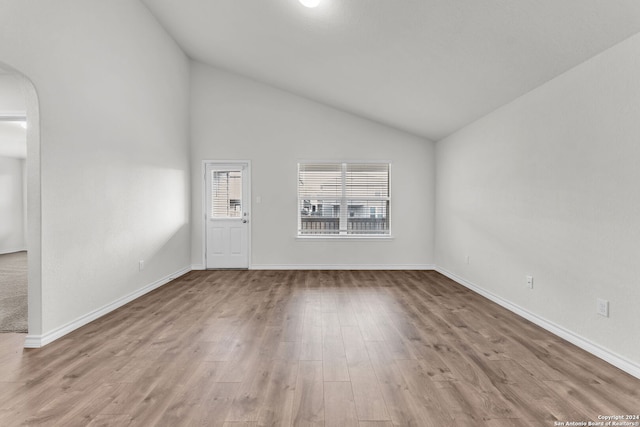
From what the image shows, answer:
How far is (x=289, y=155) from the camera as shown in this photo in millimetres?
5684

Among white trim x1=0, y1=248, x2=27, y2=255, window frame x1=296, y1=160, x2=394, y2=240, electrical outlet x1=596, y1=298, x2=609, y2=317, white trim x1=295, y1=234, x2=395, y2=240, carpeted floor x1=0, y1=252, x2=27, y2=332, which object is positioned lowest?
carpeted floor x1=0, y1=252, x2=27, y2=332

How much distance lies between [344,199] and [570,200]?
3.60 m

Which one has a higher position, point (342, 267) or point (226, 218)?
point (226, 218)

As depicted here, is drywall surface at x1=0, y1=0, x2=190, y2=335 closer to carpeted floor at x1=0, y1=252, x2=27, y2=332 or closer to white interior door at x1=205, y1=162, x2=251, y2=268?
carpeted floor at x1=0, y1=252, x2=27, y2=332

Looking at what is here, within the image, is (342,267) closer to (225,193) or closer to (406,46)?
(225,193)

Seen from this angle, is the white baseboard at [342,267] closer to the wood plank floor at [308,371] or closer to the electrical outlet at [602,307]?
the wood plank floor at [308,371]

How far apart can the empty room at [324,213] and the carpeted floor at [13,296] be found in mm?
43

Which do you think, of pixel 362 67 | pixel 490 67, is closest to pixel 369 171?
pixel 362 67

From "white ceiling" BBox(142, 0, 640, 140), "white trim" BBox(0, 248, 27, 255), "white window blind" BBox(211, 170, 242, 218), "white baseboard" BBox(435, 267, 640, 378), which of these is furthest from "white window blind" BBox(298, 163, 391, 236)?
"white trim" BBox(0, 248, 27, 255)

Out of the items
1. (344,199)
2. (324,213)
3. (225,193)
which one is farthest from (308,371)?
(225,193)

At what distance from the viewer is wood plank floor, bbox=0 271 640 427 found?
1.68 metres

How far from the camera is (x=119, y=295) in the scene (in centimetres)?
357

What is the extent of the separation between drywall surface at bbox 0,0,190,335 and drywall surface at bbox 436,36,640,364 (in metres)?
4.45

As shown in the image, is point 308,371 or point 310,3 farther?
point 310,3
